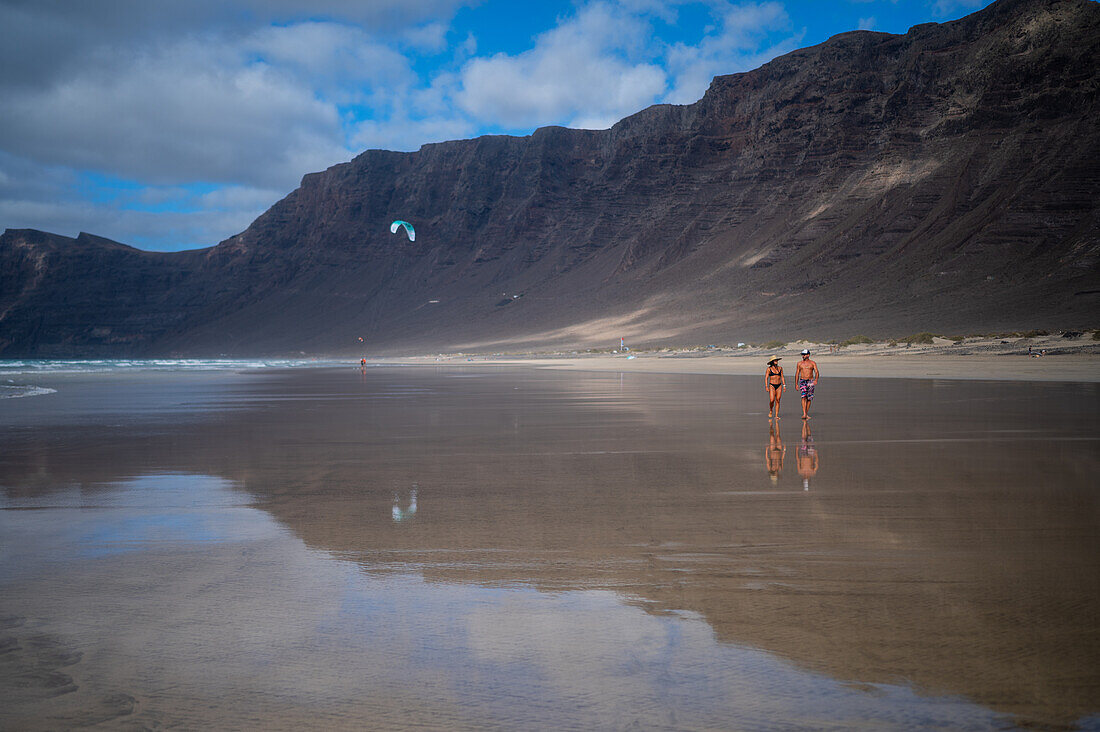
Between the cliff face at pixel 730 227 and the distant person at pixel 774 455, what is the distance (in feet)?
201

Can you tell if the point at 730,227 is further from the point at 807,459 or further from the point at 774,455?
the point at 807,459

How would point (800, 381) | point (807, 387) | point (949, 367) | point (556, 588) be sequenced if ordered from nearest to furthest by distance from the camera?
point (556, 588), point (807, 387), point (800, 381), point (949, 367)

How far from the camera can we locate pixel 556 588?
5242mm

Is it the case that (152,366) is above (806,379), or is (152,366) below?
above

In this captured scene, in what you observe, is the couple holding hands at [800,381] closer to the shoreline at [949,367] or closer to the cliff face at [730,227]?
the shoreline at [949,367]

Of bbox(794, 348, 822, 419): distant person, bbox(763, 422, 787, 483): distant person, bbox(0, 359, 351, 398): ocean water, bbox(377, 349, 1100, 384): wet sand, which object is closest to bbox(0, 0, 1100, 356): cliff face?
bbox(377, 349, 1100, 384): wet sand

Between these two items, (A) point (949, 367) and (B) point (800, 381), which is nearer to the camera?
(B) point (800, 381)

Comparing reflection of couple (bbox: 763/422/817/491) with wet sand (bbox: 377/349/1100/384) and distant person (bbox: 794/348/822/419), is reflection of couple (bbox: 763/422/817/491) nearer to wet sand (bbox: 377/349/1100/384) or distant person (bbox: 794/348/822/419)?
distant person (bbox: 794/348/822/419)

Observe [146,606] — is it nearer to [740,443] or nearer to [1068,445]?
[740,443]

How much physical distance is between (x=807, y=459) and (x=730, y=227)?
11364 cm

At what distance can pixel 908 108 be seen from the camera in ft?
353

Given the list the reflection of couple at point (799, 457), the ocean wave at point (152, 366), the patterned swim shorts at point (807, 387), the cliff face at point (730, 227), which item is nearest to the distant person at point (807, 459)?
the reflection of couple at point (799, 457)

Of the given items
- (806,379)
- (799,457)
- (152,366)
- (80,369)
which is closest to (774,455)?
(799,457)

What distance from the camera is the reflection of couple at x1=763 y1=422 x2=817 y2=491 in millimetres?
9695
